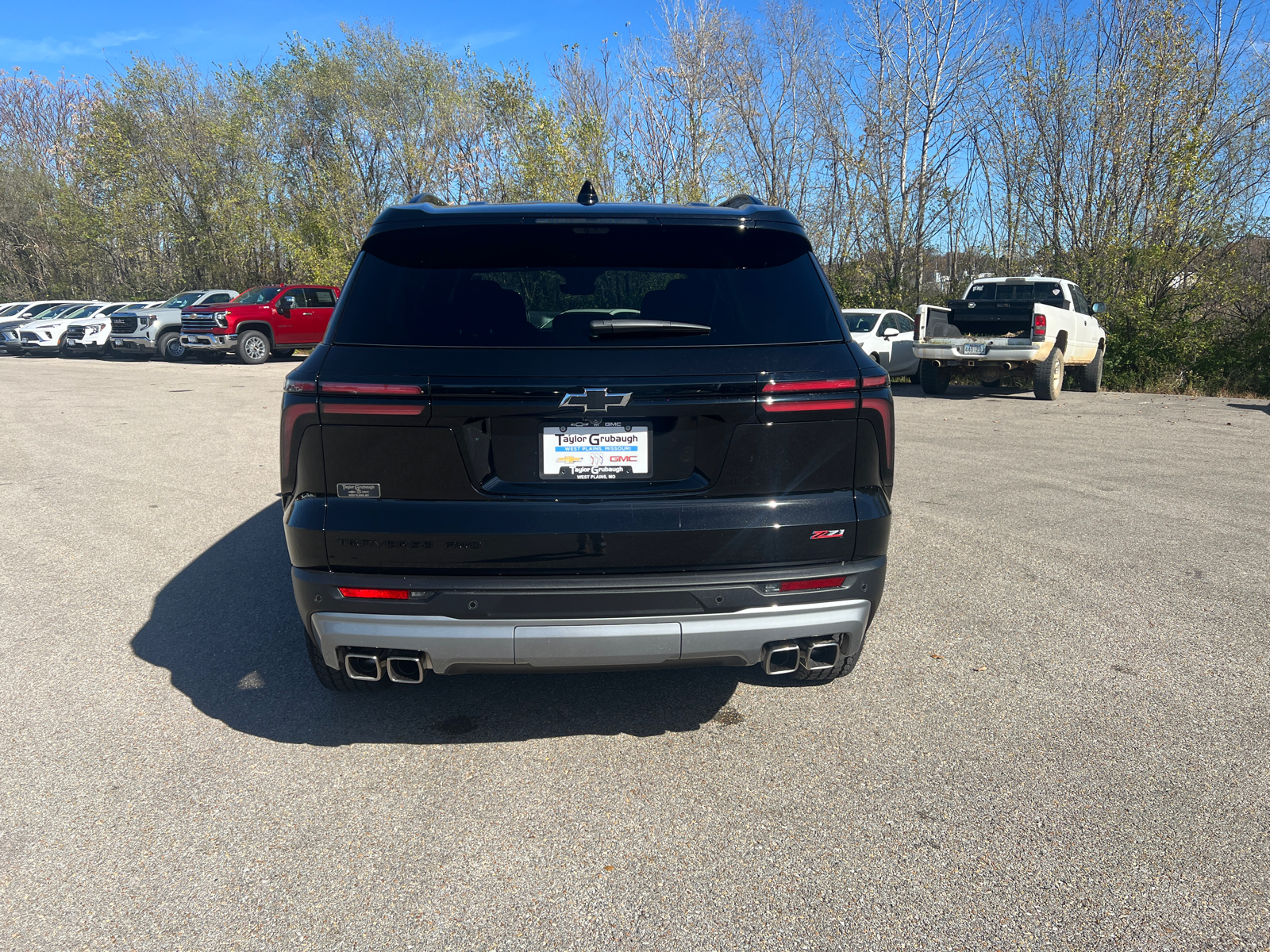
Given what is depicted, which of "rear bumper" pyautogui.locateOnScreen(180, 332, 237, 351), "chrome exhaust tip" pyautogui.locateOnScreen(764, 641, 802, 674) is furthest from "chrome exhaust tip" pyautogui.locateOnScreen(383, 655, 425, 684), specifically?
"rear bumper" pyautogui.locateOnScreen(180, 332, 237, 351)

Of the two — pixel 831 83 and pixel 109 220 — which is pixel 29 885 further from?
pixel 109 220

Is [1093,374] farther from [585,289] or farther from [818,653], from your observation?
[585,289]

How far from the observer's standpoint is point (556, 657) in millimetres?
2643

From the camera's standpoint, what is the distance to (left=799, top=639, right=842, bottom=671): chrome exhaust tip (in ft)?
9.29

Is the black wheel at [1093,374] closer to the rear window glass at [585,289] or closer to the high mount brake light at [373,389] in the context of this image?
the rear window glass at [585,289]

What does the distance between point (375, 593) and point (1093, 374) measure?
1685cm

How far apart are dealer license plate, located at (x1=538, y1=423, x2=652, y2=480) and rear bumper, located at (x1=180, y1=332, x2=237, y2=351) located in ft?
76.8

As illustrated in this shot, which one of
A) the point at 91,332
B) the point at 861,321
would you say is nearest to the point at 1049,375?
the point at 861,321

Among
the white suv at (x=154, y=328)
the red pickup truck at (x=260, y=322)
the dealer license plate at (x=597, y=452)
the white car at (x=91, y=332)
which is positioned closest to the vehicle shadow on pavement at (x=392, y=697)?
the dealer license plate at (x=597, y=452)

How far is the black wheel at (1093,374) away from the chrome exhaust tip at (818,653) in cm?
1572

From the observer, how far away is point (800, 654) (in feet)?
9.32

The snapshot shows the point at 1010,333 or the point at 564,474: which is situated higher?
the point at 1010,333

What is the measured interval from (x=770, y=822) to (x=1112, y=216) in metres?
21.7

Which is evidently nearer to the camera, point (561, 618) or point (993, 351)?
point (561, 618)
